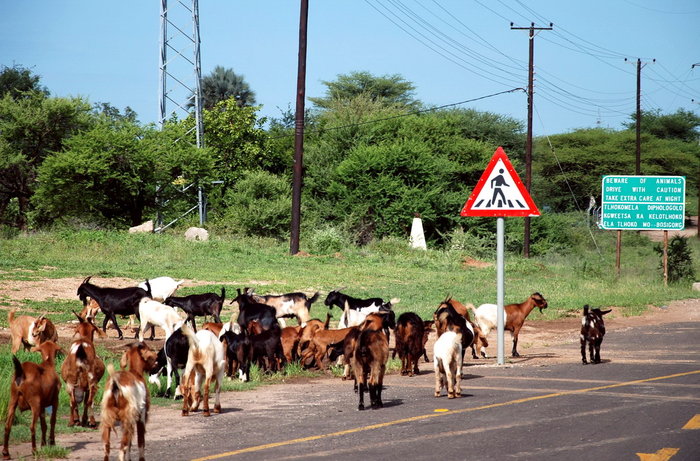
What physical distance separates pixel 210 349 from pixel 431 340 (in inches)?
346

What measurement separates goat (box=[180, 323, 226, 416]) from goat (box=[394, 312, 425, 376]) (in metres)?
3.33

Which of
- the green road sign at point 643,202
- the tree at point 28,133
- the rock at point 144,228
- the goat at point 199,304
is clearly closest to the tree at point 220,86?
the tree at point 28,133

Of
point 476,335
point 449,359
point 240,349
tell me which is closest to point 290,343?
point 240,349

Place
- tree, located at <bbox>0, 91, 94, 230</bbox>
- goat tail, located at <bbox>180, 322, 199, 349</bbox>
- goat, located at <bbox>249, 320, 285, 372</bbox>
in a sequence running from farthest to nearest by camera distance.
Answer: tree, located at <bbox>0, 91, 94, 230</bbox> < goat, located at <bbox>249, 320, 285, 372</bbox> < goat tail, located at <bbox>180, 322, 199, 349</bbox>

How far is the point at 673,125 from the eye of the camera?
8762cm

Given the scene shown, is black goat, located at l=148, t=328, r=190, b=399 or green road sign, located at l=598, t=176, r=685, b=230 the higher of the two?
green road sign, located at l=598, t=176, r=685, b=230

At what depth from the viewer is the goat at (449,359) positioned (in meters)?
10.8

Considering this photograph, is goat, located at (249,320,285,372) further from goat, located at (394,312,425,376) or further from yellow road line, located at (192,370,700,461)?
yellow road line, located at (192,370,700,461)

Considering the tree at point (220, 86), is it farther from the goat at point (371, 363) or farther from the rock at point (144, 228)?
the goat at point (371, 363)

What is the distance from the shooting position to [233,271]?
1112 inches

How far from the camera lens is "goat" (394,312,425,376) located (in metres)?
12.8

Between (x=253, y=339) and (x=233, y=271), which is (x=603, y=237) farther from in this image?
(x=253, y=339)

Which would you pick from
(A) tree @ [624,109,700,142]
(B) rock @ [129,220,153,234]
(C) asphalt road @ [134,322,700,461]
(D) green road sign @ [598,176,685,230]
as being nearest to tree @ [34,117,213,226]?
(B) rock @ [129,220,153,234]

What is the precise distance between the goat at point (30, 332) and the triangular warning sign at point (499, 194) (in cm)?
612
